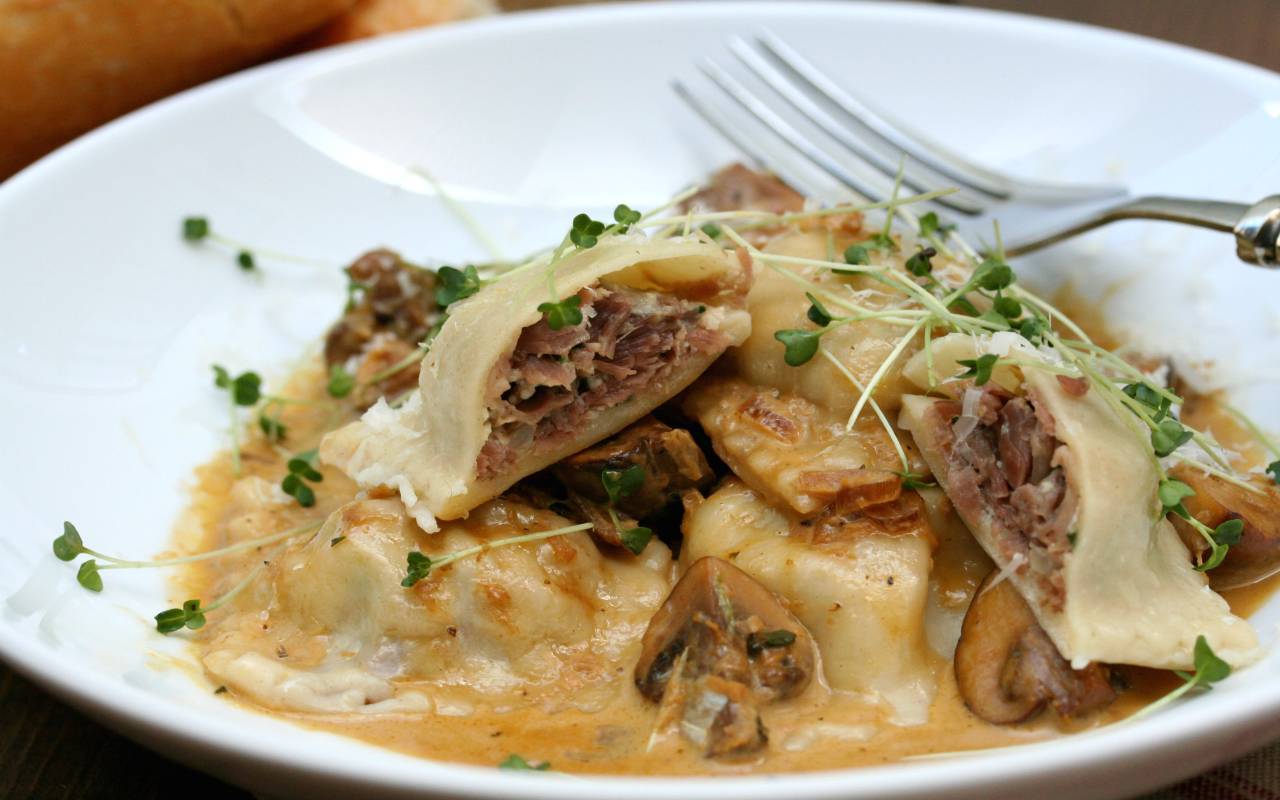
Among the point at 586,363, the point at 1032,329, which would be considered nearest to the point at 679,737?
the point at 586,363

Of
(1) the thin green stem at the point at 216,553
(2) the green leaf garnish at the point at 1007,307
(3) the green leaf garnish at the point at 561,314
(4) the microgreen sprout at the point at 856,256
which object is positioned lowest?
(1) the thin green stem at the point at 216,553

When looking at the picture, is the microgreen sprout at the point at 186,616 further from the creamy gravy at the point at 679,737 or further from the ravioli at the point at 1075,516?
the ravioli at the point at 1075,516

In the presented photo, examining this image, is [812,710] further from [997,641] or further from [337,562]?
[337,562]

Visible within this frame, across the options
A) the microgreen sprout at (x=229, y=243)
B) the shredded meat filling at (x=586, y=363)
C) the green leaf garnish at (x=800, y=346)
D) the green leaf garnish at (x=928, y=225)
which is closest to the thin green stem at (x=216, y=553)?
the shredded meat filling at (x=586, y=363)

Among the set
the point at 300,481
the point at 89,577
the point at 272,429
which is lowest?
the point at 272,429

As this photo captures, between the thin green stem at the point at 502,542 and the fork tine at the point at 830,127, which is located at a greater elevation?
the fork tine at the point at 830,127

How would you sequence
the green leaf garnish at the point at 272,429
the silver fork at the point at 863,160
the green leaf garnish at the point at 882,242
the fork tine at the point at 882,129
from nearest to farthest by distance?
the green leaf garnish at the point at 882,242 < the green leaf garnish at the point at 272,429 < the silver fork at the point at 863,160 < the fork tine at the point at 882,129

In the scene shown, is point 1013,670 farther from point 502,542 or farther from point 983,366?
point 502,542
